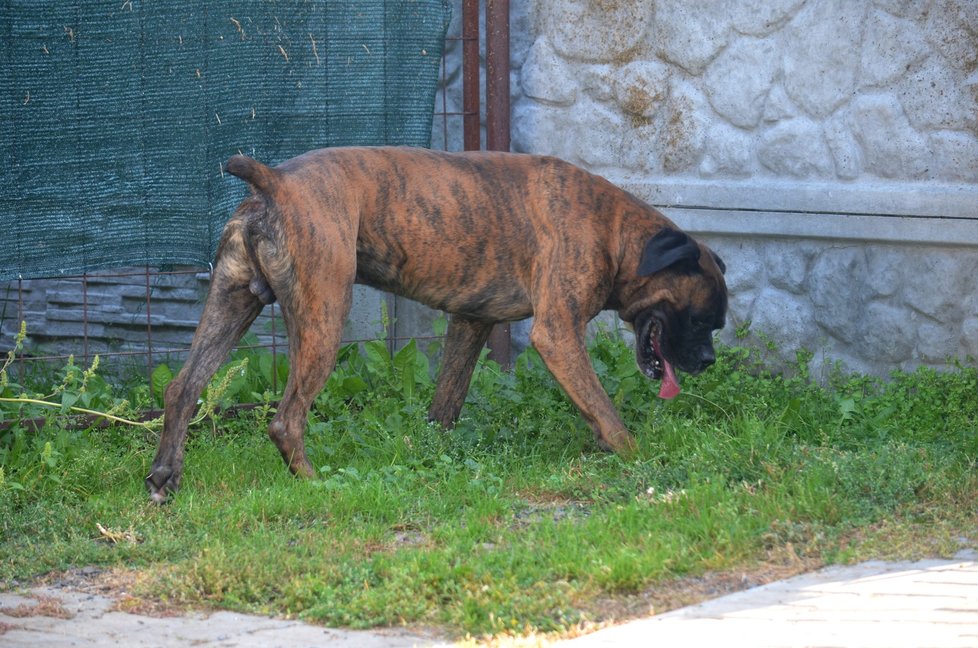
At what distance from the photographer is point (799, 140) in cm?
Answer: 704

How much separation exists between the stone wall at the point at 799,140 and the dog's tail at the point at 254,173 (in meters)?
2.75

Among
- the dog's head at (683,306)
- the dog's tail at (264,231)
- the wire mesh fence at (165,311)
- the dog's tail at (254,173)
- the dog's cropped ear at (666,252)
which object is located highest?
the dog's tail at (254,173)

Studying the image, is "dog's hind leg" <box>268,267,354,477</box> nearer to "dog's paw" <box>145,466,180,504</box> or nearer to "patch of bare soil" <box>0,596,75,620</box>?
"dog's paw" <box>145,466,180,504</box>

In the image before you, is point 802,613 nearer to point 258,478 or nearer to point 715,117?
point 258,478

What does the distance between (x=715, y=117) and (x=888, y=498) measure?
299 cm

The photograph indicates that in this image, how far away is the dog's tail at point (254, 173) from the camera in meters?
5.32

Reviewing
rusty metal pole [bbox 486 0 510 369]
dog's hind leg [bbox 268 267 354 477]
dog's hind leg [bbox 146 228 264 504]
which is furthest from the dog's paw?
rusty metal pole [bbox 486 0 510 369]

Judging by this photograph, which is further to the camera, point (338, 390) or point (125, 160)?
point (338, 390)

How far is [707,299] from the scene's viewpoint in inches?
246

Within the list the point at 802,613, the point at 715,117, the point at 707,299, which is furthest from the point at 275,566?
the point at 715,117

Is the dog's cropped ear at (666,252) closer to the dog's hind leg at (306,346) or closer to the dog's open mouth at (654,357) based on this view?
the dog's open mouth at (654,357)

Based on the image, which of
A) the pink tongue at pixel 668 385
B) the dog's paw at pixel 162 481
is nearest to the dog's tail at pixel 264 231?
the dog's paw at pixel 162 481

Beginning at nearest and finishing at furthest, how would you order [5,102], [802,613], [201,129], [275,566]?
[802,613] < [275,566] < [5,102] < [201,129]

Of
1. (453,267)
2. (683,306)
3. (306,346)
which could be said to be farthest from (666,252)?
(306,346)
